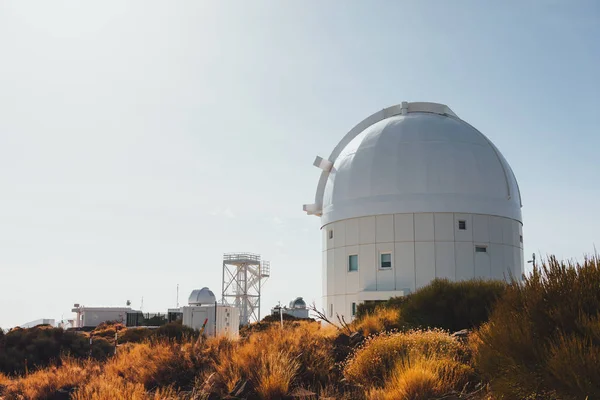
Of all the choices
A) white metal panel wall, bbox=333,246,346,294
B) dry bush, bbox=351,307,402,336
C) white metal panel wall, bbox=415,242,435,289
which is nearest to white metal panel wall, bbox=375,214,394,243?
white metal panel wall, bbox=415,242,435,289

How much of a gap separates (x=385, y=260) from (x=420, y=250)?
1.49m

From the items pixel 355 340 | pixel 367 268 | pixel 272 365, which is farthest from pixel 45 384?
pixel 367 268

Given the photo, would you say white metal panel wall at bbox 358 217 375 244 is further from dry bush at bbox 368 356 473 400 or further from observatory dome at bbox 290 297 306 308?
observatory dome at bbox 290 297 306 308

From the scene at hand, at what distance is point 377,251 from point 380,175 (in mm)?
3167

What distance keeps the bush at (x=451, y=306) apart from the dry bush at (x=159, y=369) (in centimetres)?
552

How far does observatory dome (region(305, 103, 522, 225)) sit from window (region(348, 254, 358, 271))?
5.71ft

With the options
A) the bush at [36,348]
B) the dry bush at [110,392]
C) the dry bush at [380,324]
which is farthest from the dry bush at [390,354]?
the bush at [36,348]

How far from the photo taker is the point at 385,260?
2294 centimetres

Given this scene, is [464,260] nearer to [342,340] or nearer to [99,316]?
[342,340]

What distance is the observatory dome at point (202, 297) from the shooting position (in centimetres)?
4659

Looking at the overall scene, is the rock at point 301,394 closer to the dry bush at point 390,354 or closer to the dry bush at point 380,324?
the dry bush at point 390,354

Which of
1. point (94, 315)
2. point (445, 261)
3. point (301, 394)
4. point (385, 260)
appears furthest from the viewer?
point (94, 315)

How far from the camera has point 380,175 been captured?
23.5 m

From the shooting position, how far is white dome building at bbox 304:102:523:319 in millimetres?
22516
